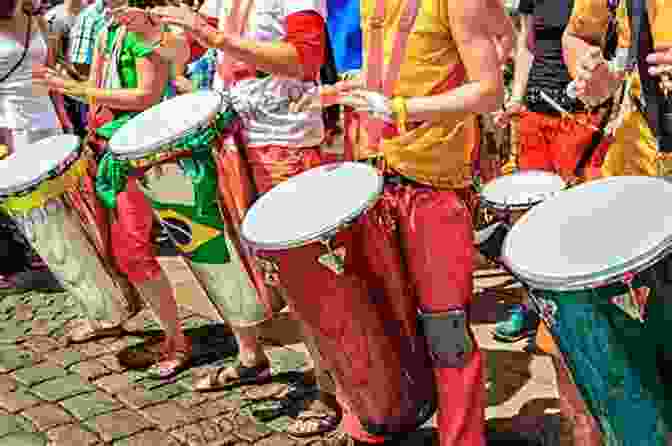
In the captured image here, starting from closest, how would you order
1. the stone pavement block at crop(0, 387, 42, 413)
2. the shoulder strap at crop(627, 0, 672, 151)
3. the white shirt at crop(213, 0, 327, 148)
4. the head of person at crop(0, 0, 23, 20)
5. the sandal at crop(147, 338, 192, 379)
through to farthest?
1. the shoulder strap at crop(627, 0, 672, 151)
2. the white shirt at crop(213, 0, 327, 148)
3. the stone pavement block at crop(0, 387, 42, 413)
4. the sandal at crop(147, 338, 192, 379)
5. the head of person at crop(0, 0, 23, 20)

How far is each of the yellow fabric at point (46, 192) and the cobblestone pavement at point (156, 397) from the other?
0.75 m

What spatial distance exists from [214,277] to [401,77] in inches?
44.3

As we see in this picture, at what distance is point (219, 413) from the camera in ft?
11.4

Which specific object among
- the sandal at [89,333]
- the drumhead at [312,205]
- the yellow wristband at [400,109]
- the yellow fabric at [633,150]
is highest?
the yellow wristband at [400,109]

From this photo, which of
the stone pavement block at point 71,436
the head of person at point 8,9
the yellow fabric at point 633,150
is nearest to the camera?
the yellow fabric at point 633,150

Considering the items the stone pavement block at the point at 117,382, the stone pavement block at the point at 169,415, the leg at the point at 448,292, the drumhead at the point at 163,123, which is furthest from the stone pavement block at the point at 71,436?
the leg at the point at 448,292

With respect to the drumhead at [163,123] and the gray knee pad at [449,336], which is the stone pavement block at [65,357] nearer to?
the drumhead at [163,123]

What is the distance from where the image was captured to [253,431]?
3318mm

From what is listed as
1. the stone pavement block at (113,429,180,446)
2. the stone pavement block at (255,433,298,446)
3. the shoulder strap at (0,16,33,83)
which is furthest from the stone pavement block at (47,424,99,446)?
the shoulder strap at (0,16,33,83)

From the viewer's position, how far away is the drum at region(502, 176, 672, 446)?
70.9 inches

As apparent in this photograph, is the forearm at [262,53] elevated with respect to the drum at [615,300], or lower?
elevated

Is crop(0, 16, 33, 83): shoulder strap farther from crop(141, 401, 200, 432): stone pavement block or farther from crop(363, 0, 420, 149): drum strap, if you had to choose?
crop(363, 0, 420, 149): drum strap

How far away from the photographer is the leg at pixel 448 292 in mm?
2559

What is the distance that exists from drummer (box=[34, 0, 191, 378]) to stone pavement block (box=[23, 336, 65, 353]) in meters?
0.63
